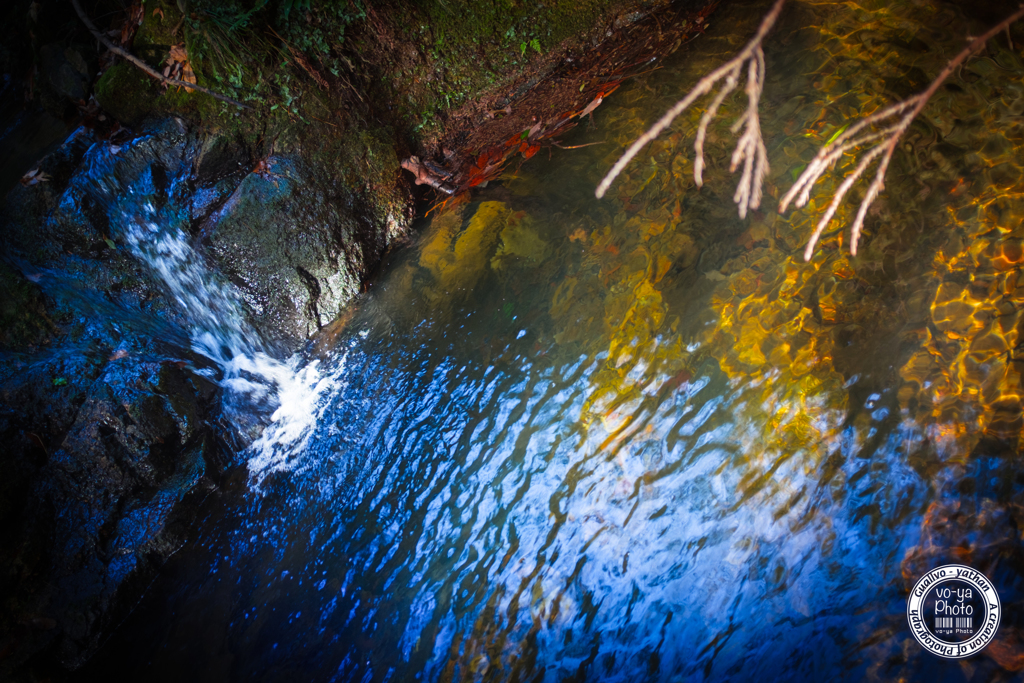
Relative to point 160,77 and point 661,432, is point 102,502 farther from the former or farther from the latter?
point 661,432

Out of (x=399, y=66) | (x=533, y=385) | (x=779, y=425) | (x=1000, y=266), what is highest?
(x=399, y=66)

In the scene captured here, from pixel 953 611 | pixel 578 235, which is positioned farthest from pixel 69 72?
pixel 953 611

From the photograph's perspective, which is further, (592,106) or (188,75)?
(592,106)

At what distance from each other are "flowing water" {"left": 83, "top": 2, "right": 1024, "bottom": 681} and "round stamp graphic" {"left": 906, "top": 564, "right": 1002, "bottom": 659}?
0.05m

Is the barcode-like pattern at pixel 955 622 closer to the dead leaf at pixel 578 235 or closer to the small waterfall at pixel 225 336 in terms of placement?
the dead leaf at pixel 578 235

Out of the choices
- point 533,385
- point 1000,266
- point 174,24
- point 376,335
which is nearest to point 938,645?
point 1000,266

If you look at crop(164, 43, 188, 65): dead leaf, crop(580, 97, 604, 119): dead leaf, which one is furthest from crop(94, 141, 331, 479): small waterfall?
crop(580, 97, 604, 119): dead leaf

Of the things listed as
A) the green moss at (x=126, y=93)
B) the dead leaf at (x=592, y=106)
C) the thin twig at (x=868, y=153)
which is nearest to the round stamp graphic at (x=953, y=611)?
the thin twig at (x=868, y=153)

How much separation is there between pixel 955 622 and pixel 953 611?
1.8 inches

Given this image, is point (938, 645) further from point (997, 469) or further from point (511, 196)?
point (511, 196)

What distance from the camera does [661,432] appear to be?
280 centimetres

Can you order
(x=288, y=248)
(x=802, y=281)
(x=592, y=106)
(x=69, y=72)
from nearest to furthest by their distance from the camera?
1. (x=802, y=281)
2. (x=288, y=248)
3. (x=69, y=72)
4. (x=592, y=106)

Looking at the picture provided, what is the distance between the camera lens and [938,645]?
6.75 ft

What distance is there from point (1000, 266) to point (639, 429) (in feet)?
7.45
